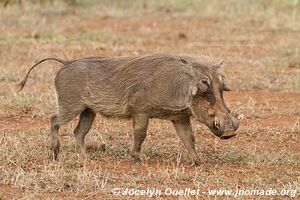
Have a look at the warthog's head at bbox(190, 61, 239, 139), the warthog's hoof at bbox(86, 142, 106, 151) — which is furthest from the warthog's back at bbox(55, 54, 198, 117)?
the warthog's hoof at bbox(86, 142, 106, 151)

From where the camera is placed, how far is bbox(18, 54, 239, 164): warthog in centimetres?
636

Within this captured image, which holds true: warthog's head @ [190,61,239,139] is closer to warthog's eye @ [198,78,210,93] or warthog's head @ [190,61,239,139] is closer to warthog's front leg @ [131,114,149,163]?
warthog's eye @ [198,78,210,93]

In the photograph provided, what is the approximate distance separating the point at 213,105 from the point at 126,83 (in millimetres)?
782

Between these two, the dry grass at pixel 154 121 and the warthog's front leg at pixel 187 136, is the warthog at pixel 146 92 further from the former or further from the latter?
the dry grass at pixel 154 121

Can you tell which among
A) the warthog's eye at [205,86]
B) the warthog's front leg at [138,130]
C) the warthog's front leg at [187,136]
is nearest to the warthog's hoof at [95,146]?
the warthog's front leg at [138,130]

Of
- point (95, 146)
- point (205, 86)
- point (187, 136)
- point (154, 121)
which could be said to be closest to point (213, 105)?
point (205, 86)

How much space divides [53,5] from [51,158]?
40.8 feet

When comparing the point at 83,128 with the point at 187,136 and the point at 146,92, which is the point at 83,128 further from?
the point at 187,136

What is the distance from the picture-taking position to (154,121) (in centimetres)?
859

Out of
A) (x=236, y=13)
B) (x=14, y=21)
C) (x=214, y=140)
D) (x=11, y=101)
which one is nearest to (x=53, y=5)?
(x=14, y=21)

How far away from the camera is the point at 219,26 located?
1662cm

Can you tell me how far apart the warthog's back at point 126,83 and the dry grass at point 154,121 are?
0.48 meters

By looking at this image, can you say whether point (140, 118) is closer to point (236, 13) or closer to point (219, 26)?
point (219, 26)

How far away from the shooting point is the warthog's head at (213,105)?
6277 millimetres
